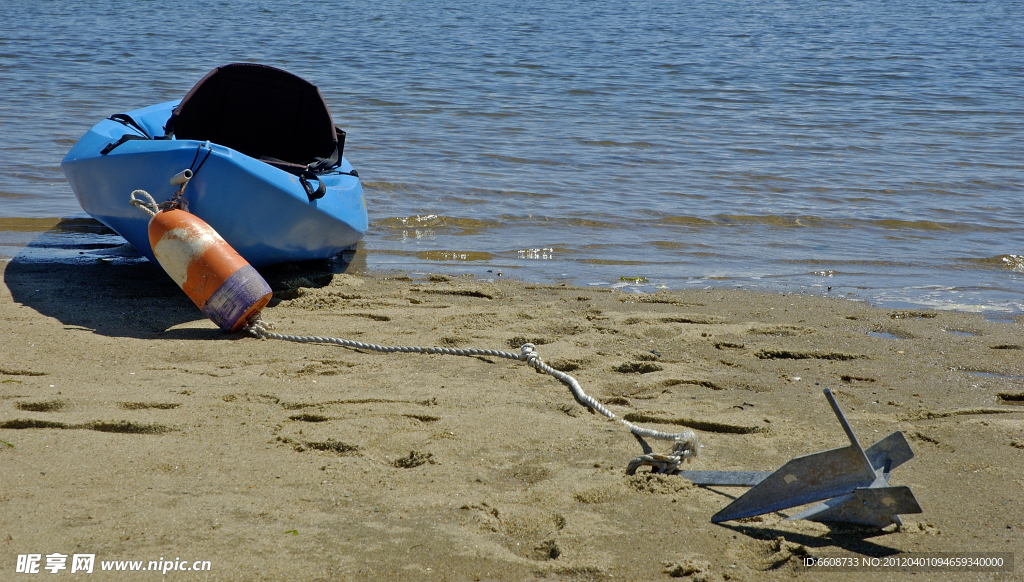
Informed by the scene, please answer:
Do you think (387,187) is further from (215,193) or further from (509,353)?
(509,353)

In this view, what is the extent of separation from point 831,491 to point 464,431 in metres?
1.27

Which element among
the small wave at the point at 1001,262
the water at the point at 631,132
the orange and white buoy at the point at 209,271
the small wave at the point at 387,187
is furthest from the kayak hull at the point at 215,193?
the small wave at the point at 1001,262

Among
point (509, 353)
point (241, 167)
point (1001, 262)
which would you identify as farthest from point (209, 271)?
point (1001, 262)

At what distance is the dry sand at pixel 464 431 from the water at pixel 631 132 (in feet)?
4.00

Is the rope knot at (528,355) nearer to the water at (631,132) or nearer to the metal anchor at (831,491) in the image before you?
the metal anchor at (831,491)

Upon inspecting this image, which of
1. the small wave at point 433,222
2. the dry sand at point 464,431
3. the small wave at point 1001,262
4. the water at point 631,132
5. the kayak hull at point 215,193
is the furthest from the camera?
the small wave at point 433,222

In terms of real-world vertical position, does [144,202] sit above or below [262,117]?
below

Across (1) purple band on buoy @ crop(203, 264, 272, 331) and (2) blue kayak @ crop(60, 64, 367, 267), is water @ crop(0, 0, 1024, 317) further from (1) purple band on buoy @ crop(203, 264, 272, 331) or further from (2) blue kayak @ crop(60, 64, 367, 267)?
(1) purple band on buoy @ crop(203, 264, 272, 331)

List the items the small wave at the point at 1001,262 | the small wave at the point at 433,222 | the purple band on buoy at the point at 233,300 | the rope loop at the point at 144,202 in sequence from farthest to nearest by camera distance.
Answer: the small wave at the point at 433,222 < the small wave at the point at 1001,262 < the rope loop at the point at 144,202 < the purple band on buoy at the point at 233,300

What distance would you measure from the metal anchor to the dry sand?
2.1 inches

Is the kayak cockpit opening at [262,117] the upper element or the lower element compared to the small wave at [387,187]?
upper

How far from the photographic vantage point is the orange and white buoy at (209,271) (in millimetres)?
3732

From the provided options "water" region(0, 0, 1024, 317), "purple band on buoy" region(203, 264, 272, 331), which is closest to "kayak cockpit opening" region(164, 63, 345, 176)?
"water" region(0, 0, 1024, 317)

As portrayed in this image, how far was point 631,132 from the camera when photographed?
9.92 m
